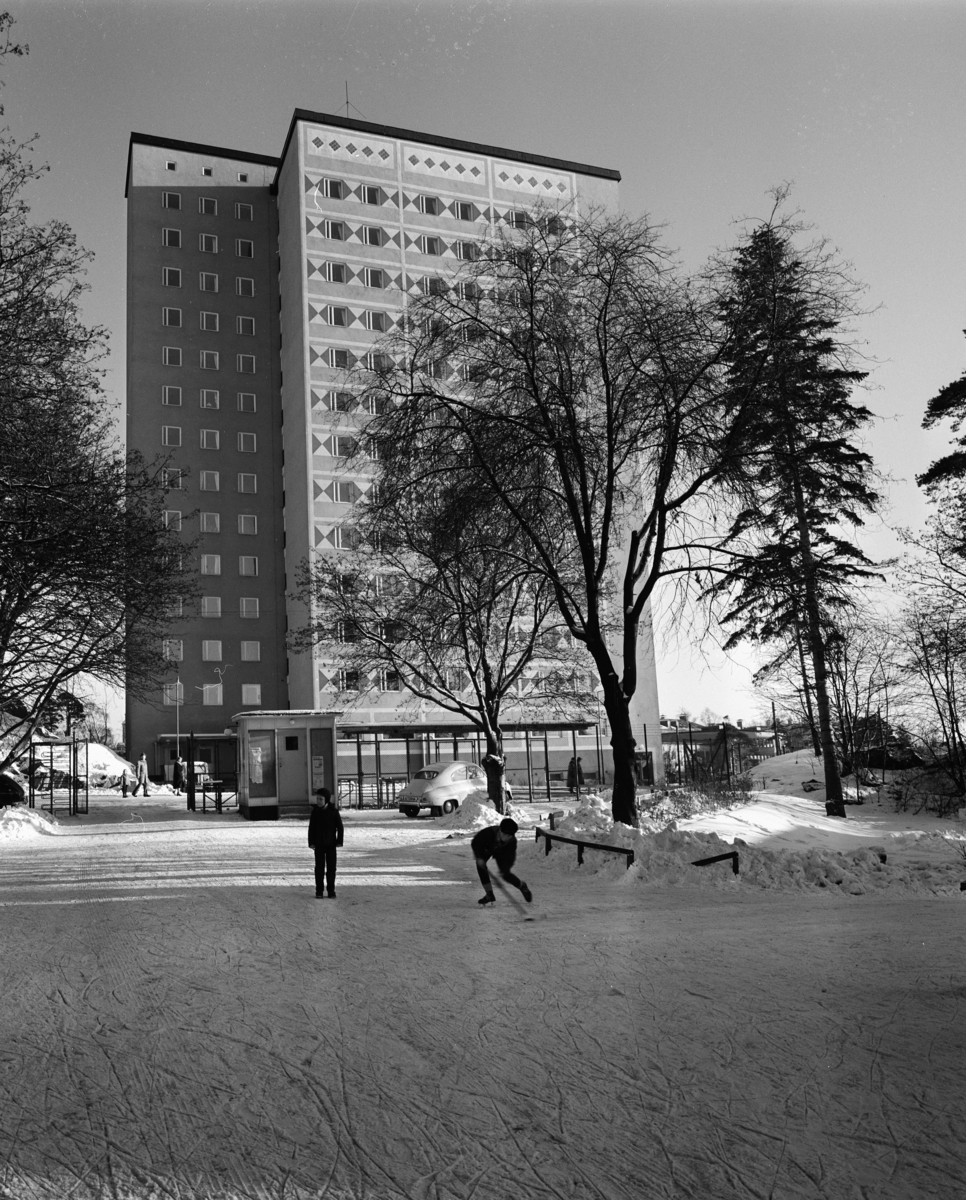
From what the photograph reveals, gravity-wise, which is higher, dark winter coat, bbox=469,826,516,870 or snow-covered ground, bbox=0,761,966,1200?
dark winter coat, bbox=469,826,516,870

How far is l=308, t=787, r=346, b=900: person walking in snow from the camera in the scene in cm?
1380

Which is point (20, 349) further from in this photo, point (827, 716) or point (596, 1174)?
point (827, 716)

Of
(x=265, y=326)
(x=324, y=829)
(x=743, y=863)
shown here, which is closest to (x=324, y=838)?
(x=324, y=829)

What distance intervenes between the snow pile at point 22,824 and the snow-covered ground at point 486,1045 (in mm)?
14287

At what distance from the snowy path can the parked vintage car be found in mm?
20781

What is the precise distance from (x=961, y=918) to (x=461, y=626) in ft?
50.2

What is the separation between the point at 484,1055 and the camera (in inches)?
249

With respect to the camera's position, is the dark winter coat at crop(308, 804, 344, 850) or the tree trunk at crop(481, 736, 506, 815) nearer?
the dark winter coat at crop(308, 804, 344, 850)

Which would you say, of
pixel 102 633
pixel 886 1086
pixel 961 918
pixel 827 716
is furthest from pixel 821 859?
pixel 102 633

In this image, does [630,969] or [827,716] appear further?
→ [827,716]

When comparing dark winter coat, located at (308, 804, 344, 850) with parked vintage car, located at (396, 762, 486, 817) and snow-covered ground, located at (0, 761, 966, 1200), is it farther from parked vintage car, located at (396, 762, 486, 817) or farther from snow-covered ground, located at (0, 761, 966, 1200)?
parked vintage car, located at (396, 762, 486, 817)

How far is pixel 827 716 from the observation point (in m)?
27.0

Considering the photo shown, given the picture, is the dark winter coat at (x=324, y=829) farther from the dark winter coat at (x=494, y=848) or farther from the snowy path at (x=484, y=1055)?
the dark winter coat at (x=494, y=848)

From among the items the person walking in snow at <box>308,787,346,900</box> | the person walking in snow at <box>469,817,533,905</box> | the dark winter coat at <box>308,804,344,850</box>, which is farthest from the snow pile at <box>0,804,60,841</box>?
the person walking in snow at <box>469,817,533,905</box>
